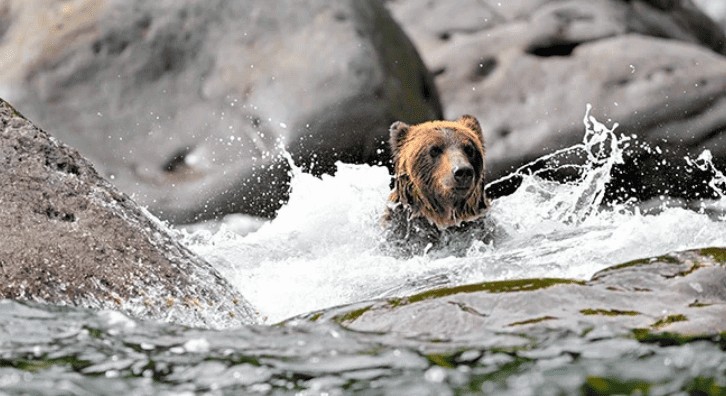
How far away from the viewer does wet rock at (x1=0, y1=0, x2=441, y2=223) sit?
10375 mm

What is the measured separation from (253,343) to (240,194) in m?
6.46

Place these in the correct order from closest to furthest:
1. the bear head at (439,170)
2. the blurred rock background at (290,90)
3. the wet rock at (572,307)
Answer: the wet rock at (572,307) < the bear head at (439,170) < the blurred rock background at (290,90)

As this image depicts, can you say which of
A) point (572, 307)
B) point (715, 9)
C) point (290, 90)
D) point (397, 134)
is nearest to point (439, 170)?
point (397, 134)

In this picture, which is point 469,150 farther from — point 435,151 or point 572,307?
point 572,307

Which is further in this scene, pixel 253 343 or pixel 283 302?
pixel 283 302

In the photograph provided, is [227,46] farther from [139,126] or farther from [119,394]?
[119,394]

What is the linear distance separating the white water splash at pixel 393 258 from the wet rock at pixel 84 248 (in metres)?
0.59

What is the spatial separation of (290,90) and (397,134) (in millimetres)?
2310

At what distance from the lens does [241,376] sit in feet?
11.7

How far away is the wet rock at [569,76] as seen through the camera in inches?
448

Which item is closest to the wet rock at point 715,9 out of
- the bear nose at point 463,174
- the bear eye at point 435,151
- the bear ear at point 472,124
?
the bear ear at point 472,124

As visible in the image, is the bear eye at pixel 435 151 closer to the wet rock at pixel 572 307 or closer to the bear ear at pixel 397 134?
the bear ear at pixel 397 134

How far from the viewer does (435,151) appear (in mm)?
8344

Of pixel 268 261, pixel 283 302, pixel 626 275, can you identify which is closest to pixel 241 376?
pixel 626 275
